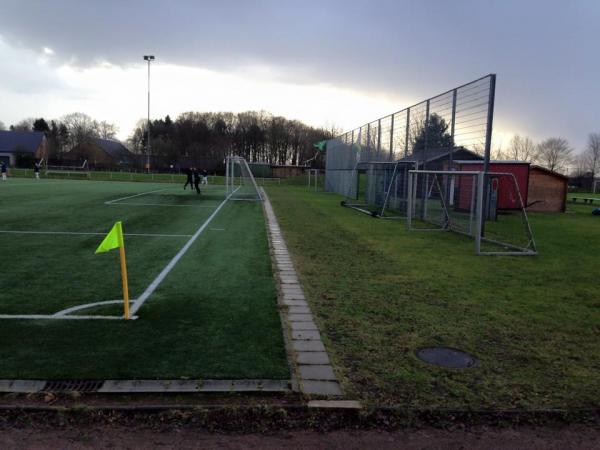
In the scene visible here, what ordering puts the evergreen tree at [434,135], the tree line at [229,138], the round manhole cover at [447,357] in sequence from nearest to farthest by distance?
the round manhole cover at [447,357] < the evergreen tree at [434,135] < the tree line at [229,138]

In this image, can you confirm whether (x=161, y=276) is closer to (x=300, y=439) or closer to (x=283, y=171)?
(x=300, y=439)

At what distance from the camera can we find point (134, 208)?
1867cm

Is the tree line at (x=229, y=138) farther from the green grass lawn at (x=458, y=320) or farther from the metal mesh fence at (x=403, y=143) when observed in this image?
the green grass lawn at (x=458, y=320)

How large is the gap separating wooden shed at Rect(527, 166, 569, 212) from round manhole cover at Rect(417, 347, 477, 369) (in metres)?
21.8

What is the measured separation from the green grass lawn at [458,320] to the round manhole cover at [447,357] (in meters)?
0.09

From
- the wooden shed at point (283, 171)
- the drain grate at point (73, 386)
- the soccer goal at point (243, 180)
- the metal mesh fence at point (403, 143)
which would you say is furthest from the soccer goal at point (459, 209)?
the wooden shed at point (283, 171)

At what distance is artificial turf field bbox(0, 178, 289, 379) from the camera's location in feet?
13.2

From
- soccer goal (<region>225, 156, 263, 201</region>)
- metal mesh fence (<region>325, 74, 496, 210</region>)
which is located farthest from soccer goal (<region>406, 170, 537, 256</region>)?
soccer goal (<region>225, 156, 263, 201</region>)

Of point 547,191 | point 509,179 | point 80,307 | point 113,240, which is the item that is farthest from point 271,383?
point 547,191

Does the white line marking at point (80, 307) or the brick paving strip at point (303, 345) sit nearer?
the brick paving strip at point (303, 345)

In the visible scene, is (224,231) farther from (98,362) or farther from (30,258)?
(98,362)

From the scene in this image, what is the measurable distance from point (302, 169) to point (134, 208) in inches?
2526

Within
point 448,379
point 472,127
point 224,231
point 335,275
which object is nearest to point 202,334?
point 448,379

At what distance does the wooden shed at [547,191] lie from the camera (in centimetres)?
2411
